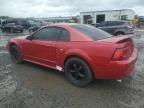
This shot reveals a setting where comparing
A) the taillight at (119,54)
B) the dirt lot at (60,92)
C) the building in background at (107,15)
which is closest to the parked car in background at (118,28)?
the dirt lot at (60,92)

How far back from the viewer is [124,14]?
41.0m

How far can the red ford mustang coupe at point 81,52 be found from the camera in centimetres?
419

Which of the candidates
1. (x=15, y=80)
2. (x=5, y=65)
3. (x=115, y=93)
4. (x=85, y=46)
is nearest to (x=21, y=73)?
(x=15, y=80)

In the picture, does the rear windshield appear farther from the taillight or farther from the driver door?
the taillight

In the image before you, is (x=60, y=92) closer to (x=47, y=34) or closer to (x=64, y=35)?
(x=64, y=35)

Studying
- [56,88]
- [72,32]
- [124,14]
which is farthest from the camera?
[124,14]

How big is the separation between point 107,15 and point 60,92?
1574 inches

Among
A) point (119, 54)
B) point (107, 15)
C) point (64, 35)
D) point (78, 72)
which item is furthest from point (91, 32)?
point (107, 15)

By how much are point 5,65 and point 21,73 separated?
124 centimetres

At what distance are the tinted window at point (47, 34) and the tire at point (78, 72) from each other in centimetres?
94

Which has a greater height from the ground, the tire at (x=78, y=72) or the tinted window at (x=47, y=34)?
the tinted window at (x=47, y=34)

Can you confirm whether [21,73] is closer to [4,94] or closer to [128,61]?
[4,94]

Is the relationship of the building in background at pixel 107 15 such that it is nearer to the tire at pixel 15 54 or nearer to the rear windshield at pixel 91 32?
the tire at pixel 15 54

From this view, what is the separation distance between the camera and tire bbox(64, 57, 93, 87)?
4.55 metres
